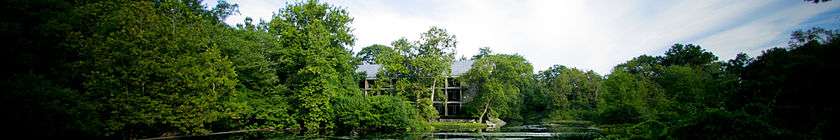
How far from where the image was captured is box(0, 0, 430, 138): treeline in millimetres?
16609

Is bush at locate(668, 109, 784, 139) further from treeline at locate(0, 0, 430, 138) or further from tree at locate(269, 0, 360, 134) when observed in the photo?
tree at locate(269, 0, 360, 134)

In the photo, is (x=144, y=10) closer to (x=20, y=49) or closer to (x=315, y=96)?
(x=20, y=49)

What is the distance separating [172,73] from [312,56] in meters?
13.0

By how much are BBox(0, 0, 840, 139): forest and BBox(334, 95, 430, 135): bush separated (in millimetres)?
96

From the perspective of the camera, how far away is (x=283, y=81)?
38438mm

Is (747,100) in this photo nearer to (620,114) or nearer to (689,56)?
(620,114)

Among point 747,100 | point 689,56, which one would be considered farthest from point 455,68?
point 747,100

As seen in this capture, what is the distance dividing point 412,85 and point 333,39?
35.8 feet

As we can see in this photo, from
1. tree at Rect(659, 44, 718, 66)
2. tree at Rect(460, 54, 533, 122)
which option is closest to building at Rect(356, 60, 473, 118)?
tree at Rect(460, 54, 533, 122)

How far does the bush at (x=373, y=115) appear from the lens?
3500 cm

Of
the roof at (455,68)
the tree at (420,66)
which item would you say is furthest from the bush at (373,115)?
the roof at (455,68)

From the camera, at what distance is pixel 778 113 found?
10.8 metres

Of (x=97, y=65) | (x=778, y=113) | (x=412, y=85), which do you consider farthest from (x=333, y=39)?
(x=778, y=113)

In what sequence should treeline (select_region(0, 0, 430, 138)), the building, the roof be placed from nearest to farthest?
1. treeline (select_region(0, 0, 430, 138))
2. the roof
3. the building
